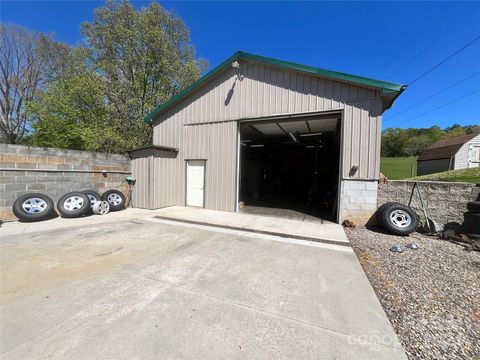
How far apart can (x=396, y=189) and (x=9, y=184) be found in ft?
35.8

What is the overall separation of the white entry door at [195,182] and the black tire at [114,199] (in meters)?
2.41

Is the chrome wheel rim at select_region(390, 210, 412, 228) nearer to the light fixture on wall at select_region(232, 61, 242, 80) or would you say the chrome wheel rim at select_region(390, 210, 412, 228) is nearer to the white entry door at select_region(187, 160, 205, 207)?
the white entry door at select_region(187, 160, 205, 207)

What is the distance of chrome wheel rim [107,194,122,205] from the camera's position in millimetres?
7181

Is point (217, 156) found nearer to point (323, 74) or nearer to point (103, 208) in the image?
point (103, 208)

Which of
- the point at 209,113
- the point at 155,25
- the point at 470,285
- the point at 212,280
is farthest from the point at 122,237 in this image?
the point at 155,25

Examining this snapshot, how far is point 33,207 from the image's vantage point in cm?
564

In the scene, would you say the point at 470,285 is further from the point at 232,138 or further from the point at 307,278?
the point at 232,138

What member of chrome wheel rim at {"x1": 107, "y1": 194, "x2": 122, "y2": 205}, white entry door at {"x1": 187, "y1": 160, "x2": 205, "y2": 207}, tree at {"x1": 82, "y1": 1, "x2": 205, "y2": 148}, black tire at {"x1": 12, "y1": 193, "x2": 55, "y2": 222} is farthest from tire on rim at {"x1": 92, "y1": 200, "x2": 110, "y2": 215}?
tree at {"x1": 82, "y1": 1, "x2": 205, "y2": 148}

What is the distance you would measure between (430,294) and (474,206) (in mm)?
3900

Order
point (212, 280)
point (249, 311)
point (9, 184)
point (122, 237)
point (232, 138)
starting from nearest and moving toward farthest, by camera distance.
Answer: point (249, 311) < point (212, 280) < point (122, 237) < point (9, 184) < point (232, 138)

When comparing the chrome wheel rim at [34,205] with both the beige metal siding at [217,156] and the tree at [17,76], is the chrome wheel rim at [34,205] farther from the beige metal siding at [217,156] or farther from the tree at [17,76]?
the tree at [17,76]

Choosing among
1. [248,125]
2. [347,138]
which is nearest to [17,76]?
[248,125]

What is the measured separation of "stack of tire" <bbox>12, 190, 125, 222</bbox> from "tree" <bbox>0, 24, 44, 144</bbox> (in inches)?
564

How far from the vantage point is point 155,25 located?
13.5 m
